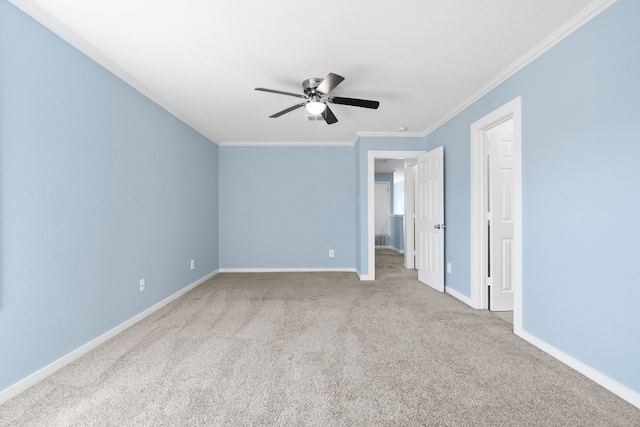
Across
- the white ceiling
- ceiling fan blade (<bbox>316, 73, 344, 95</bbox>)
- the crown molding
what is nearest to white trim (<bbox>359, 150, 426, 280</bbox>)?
the white ceiling

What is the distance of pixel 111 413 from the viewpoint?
62.3 inches

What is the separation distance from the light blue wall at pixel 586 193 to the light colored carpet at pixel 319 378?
1.01ft

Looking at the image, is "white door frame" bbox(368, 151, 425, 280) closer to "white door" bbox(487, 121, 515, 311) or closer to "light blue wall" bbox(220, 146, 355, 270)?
"light blue wall" bbox(220, 146, 355, 270)

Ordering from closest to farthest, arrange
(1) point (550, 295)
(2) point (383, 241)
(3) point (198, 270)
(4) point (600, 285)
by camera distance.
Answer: (4) point (600, 285)
(1) point (550, 295)
(3) point (198, 270)
(2) point (383, 241)

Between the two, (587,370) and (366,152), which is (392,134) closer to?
(366,152)

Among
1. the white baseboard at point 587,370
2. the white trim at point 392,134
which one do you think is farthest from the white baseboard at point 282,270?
the white baseboard at point 587,370

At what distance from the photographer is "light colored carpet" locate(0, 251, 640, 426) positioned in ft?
5.14

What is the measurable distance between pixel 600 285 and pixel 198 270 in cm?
446

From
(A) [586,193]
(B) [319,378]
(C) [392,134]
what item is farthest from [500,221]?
(B) [319,378]

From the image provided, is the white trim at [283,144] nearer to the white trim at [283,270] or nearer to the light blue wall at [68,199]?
the light blue wall at [68,199]

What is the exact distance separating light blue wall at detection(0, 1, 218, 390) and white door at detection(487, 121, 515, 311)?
3.66 meters

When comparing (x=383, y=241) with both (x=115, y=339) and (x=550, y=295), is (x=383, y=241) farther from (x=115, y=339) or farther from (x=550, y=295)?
(x=115, y=339)

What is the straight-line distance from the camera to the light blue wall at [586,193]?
67.0 inches

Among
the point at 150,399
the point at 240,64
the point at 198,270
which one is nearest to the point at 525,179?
the point at 240,64
